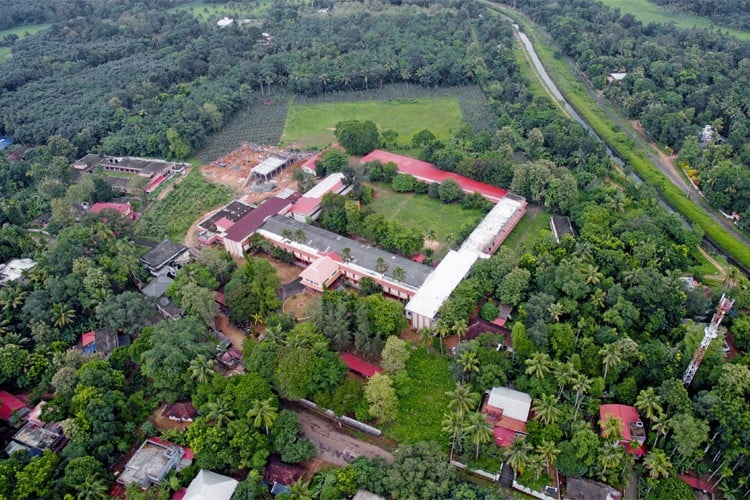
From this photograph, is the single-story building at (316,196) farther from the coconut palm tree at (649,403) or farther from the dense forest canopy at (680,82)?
the dense forest canopy at (680,82)

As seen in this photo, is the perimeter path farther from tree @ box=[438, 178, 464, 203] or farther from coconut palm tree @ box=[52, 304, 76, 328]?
coconut palm tree @ box=[52, 304, 76, 328]

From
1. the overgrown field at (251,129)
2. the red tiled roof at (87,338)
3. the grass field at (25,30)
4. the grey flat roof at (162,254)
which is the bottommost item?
the red tiled roof at (87,338)

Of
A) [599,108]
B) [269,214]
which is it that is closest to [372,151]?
[269,214]

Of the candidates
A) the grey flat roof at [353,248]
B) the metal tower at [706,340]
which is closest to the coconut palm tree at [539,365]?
the metal tower at [706,340]

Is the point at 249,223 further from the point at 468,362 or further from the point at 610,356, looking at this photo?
the point at 610,356

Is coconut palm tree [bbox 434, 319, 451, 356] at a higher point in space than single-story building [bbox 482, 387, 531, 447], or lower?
higher

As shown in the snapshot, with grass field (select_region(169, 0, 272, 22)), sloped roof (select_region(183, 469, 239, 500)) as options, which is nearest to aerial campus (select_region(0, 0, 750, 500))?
sloped roof (select_region(183, 469, 239, 500))
